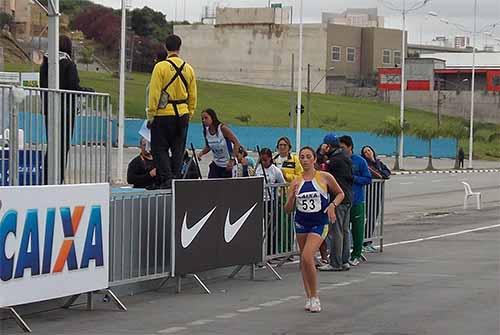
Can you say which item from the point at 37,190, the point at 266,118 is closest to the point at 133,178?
the point at 37,190

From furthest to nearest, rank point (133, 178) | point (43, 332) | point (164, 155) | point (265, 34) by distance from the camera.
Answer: point (265, 34) → point (133, 178) → point (164, 155) → point (43, 332)

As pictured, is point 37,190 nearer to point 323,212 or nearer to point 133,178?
point 323,212

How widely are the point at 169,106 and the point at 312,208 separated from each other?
2372mm

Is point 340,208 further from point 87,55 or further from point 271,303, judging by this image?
point 87,55

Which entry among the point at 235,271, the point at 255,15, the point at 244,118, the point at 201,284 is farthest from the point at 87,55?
the point at 201,284

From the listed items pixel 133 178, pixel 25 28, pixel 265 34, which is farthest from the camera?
pixel 265 34

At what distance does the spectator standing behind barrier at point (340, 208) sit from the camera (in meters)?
15.5

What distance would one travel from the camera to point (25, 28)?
1629 inches

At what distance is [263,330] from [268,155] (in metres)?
5.69

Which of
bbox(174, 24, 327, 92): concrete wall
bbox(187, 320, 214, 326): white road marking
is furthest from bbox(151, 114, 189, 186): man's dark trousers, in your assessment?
bbox(174, 24, 327, 92): concrete wall

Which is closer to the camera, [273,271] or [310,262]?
[310,262]

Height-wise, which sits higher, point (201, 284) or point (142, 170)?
point (142, 170)

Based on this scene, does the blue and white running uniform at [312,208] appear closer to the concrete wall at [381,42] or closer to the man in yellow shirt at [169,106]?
the man in yellow shirt at [169,106]

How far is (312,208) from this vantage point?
12.2 m
